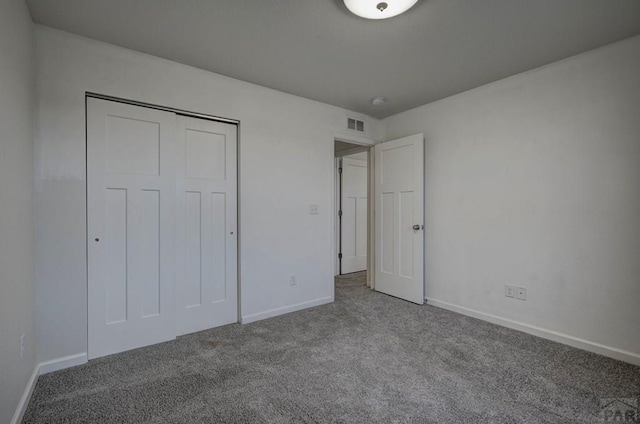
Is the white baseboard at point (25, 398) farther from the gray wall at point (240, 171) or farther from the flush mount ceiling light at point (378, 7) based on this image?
the flush mount ceiling light at point (378, 7)

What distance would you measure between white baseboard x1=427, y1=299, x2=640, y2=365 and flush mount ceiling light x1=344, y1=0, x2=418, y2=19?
2.86 meters

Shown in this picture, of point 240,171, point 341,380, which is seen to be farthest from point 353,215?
point 341,380

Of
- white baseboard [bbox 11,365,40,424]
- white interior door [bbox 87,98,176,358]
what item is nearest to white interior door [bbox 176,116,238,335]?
white interior door [bbox 87,98,176,358]

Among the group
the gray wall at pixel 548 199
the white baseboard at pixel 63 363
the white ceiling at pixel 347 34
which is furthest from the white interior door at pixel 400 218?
the white baseboard at pixel 63 363

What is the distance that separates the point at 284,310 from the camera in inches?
132

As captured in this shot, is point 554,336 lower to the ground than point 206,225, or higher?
lower

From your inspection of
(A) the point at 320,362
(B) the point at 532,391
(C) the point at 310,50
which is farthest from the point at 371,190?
(B) the point at 532,391

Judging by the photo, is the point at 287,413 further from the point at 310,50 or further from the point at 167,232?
the point at 310,50

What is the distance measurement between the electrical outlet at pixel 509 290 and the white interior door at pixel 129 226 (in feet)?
10.3

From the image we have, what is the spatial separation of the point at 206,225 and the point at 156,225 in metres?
0.44

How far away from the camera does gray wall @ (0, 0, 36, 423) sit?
147 cm

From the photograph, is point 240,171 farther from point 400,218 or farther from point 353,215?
point 353,215

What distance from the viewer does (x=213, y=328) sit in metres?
2.93

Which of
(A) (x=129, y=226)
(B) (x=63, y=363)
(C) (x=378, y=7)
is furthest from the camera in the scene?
(A) (x=129, y=226)
